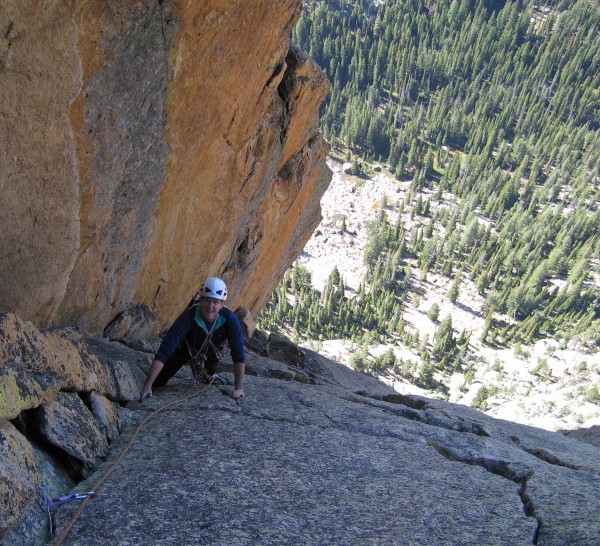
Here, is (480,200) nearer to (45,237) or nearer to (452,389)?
(452,389)

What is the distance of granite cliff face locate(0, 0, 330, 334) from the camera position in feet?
20.5

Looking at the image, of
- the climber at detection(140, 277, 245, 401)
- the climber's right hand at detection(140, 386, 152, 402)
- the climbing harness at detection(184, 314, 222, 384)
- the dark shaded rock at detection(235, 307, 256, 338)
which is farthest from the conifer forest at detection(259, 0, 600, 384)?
the climber's right hand at detection(140, 386, 152, 402)

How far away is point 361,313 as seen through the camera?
133m

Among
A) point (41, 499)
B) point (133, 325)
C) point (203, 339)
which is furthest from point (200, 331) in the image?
point (133, 325)

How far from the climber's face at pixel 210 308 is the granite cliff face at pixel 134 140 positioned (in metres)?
2.66

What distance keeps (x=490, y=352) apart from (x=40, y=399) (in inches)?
5493

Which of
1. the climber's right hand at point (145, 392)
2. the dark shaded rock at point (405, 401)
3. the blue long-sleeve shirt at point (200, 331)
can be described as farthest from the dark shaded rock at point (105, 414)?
the dark shaded rock at point (405, 401)

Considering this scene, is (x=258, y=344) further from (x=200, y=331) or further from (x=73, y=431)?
(x=73, y=431)

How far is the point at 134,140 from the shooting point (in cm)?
845

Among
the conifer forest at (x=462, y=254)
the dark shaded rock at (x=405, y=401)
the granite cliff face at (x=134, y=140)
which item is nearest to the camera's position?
the granite cliff face at (x=134, y=140)

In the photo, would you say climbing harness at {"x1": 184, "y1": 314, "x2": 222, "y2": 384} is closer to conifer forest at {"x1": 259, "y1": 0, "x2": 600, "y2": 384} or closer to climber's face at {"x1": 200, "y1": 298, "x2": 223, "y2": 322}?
climber's face at {"x1": 200, "y1": 298, "x2": 223, "y2": 322}

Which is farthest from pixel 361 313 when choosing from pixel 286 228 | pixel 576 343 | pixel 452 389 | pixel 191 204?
pixel 191 204

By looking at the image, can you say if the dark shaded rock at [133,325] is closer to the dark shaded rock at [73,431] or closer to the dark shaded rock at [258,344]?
the dark shaded rock at [73,431]

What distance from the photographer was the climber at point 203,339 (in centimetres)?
763
